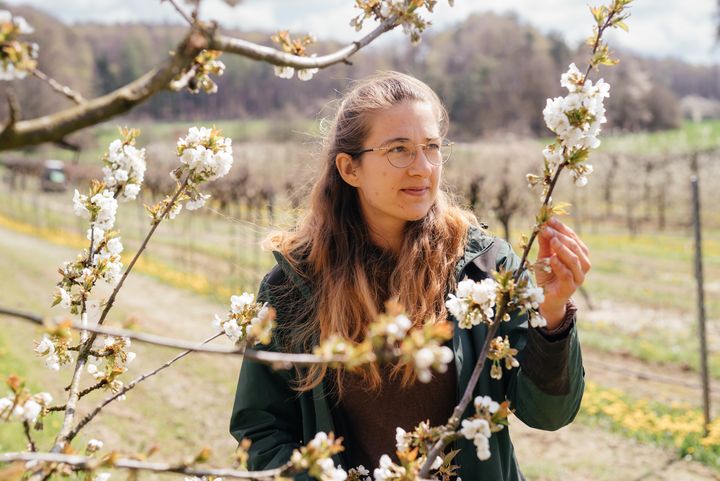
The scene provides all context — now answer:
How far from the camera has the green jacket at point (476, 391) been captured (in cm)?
174

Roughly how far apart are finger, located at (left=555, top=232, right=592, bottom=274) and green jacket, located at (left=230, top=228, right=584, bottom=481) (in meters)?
0.26

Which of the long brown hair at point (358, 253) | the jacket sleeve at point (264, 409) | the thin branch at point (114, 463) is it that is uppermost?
the long brown hair at point (358, 253)

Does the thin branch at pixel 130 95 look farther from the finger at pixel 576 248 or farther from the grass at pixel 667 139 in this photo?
the grass at pixel 667 139

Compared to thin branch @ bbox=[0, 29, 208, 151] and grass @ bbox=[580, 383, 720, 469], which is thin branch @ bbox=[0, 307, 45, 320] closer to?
thin branch @ bbox=[0, 29, 208, 151]

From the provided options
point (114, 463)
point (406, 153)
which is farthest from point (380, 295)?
point (114, 463)

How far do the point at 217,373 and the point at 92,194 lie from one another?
631cm

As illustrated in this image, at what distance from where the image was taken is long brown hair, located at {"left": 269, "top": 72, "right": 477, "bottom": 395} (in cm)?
211

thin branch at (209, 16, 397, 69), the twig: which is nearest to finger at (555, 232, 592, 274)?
the twig

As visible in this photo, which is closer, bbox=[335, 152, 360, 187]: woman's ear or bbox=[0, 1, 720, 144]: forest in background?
bbox=[335, 152, 360, 187]: woman's ear

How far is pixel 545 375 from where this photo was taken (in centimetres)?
173

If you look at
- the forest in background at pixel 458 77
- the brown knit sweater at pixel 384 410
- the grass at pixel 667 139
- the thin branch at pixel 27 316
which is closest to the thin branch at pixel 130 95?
the thin branch at pixel 27 316

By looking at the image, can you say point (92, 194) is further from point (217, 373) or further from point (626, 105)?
point (626, 105)

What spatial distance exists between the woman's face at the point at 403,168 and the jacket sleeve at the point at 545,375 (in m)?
0.46

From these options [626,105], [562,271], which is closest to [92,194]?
[562,271]
